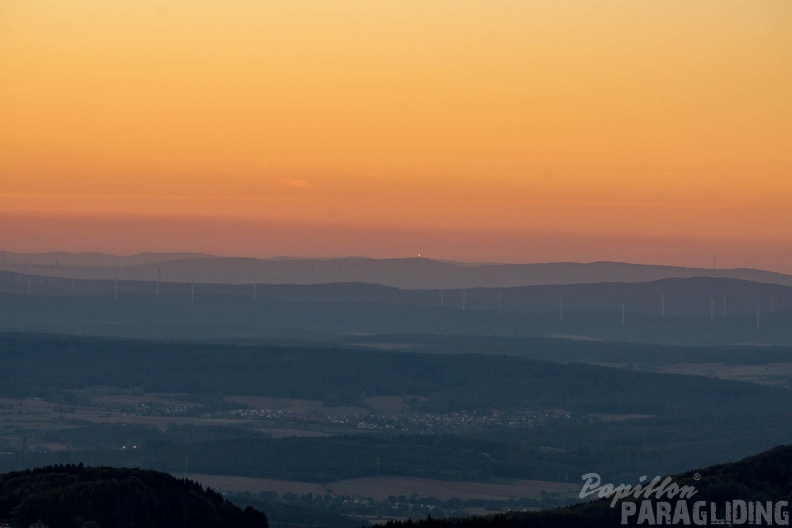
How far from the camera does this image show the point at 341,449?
107 metres

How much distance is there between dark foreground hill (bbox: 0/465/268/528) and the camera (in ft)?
122

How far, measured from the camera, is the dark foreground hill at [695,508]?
39.7 metres

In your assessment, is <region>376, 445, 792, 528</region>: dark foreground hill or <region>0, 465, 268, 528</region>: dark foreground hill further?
<region>376, 445, 792, 528</region>: dark foreground hill

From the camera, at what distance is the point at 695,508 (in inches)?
1602

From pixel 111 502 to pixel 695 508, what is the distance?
1524 centimetres

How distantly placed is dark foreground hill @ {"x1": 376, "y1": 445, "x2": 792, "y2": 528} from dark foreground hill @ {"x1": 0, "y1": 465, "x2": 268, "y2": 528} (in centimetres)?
525

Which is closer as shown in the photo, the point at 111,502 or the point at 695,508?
the point at 111,502

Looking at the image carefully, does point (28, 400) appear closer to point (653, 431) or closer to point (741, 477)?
point (653, 431)

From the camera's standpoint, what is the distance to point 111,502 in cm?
3816

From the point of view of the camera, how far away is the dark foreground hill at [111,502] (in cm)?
3722

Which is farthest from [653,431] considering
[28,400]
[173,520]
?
[173,520]

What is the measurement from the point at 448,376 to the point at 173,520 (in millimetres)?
144030

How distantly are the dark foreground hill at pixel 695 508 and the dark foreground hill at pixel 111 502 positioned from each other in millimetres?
5248

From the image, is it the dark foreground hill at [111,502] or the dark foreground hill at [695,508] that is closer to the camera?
the dark foreground hill at [111,502]
